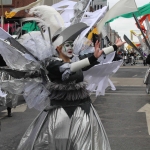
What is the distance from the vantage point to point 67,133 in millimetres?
4508

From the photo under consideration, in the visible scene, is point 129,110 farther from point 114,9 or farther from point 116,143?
point 114,9

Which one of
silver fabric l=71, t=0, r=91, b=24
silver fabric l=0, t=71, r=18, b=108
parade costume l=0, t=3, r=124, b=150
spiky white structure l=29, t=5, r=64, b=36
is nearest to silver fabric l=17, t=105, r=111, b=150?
parade costume l=0, t=3, r=124, b=150

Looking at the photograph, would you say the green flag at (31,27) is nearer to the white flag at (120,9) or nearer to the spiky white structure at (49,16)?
the spiky white structure at (49,16)

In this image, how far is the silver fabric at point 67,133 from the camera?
4469 mm

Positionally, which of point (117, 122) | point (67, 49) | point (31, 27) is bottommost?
point (117, 122)

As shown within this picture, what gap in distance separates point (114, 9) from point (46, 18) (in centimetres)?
84

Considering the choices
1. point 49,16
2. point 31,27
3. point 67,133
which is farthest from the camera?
point 31,27

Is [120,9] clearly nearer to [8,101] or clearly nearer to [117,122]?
[117,122]

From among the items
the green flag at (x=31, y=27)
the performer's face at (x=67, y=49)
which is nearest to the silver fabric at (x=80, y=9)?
the performer's face at (x=67, y=49)

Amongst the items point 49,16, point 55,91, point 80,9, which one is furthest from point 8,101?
point 55,91

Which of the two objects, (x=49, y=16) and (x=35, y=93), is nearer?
(x=35, y=93)

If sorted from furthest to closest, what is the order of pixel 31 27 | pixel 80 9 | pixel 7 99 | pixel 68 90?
pixel 7 99
pixel 31 27
pixel 80 9
pixel 68 90

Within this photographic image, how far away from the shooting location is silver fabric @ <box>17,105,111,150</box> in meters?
4.47

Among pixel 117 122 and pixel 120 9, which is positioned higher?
pixel 120 9
